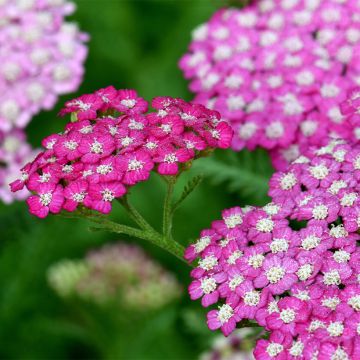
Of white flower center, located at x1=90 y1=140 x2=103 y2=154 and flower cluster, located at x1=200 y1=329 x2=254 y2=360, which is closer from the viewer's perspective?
white flower center, located at x1=90 y1=140 x2=103 y2=154

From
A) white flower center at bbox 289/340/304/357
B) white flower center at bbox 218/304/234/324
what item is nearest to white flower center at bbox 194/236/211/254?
white flower center at bbox 218/304/234/324

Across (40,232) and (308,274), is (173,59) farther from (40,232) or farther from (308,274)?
(308,274)

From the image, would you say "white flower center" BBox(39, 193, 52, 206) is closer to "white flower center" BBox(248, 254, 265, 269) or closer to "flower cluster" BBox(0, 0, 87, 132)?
"white flower center" BBox(248, 254, 265, 269)

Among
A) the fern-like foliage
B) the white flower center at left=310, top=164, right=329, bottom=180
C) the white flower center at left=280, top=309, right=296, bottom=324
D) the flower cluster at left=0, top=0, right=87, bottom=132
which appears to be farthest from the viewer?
the flower cluster at left=0, top=0, right=87, bottom=132

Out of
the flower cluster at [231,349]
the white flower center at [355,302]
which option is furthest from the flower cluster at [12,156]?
the white flower center at [355,302]

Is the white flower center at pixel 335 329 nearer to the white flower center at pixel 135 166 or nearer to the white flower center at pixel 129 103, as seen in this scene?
the white flower center at pixel 135 166

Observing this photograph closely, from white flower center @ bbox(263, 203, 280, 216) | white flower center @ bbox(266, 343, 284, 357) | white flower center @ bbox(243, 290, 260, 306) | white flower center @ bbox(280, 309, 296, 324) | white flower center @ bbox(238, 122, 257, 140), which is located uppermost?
white flower center @ bbox(238, 122, 257, 140)
